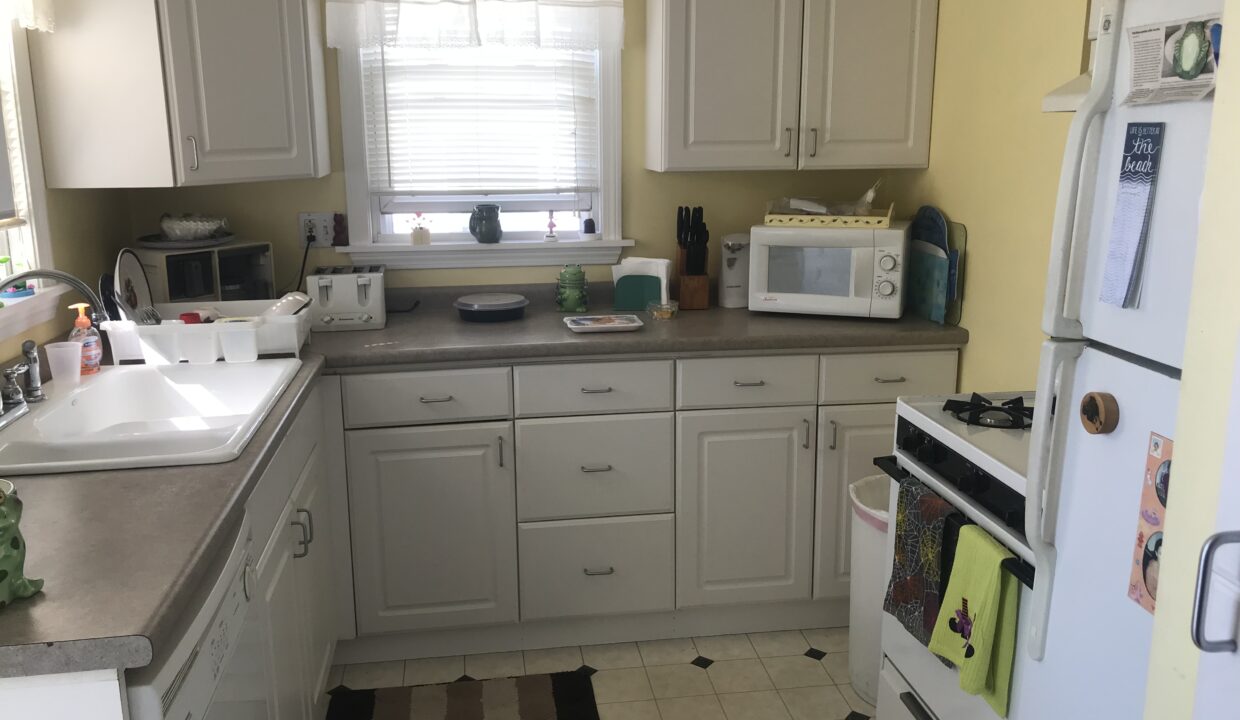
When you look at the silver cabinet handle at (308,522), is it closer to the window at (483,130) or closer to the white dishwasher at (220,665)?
the white dishwasher at (220,665)

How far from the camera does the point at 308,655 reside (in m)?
2.29

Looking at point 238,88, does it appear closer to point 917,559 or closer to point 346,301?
point 346,301

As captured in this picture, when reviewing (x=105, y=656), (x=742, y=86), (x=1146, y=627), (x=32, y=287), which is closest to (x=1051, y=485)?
(x=1146, y=627)

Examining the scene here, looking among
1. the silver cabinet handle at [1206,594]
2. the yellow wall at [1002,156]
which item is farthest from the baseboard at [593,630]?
the silver cabinet handle at [1206,594]

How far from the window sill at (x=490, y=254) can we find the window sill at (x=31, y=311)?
0.86 m

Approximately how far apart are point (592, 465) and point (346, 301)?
869mm

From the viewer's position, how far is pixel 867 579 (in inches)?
103

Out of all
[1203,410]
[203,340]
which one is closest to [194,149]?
[203,340]

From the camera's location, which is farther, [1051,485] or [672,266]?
[672,266]

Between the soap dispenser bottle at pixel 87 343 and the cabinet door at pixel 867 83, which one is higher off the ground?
the cabinet door at pixel 867 83

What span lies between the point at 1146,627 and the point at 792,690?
5.07 ft

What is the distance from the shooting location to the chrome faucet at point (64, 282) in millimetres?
1951

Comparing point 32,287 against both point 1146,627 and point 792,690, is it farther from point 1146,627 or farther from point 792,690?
point 1146,627

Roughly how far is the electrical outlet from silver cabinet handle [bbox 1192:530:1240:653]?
274cm
